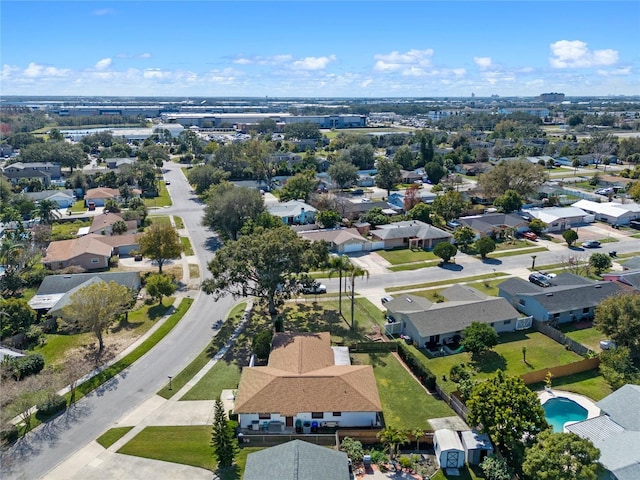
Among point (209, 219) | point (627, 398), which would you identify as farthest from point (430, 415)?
point (209, 219)

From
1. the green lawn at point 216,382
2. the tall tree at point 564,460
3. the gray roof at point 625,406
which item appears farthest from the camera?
the green lawn at point 216,382

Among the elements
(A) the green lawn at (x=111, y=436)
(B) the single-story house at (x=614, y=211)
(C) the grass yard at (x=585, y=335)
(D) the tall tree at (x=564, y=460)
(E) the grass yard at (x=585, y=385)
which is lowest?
(A) the green lawn at (x=111, y=436)

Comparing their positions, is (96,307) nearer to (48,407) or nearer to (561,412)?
(48,407)

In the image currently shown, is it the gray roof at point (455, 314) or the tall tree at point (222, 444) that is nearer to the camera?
the tall tree at point (222, 444)

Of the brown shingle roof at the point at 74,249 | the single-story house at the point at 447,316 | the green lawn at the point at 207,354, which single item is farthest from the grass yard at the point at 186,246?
the single-story house at the point at 447,316

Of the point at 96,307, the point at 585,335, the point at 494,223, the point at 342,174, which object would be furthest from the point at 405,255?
the point at 96,307

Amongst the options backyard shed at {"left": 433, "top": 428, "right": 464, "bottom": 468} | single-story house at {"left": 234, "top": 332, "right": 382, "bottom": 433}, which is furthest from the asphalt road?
backyard shed at {"left": 433, "top": 428, "right": 464, "bottom": 468}

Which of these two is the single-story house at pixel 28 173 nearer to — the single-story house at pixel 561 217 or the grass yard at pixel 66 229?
the grass yard at pixel 66 229

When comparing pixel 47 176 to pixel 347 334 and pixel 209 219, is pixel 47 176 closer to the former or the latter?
pixel 209 219
